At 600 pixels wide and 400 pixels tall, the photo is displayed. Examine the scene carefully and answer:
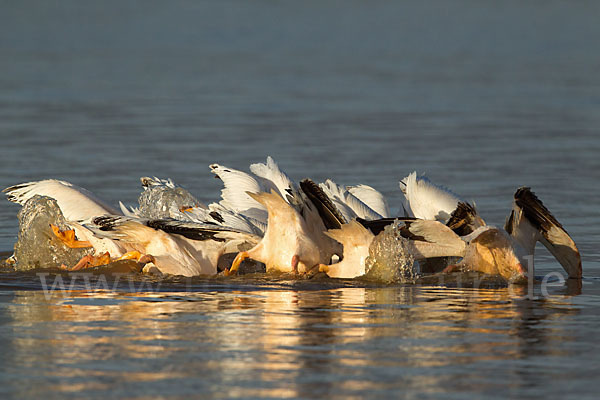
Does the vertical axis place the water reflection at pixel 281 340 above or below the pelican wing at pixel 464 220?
below

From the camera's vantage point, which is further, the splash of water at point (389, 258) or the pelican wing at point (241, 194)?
the pelican wing at point (241, 194)

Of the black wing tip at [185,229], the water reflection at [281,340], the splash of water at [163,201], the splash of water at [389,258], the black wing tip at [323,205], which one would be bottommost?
the water reflection at [281,340]

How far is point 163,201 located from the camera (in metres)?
11.2

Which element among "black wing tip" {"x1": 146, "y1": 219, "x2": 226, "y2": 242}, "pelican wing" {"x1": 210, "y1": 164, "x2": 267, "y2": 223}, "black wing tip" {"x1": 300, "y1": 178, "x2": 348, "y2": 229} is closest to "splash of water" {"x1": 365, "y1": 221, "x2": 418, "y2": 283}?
"black wing tip" {"x1": 300, "y1": 178, "x2": 348, "y2": 229}

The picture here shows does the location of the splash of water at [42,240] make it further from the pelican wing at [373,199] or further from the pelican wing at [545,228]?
the pelican wing at [545,228]

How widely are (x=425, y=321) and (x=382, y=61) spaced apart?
30358 millimetres

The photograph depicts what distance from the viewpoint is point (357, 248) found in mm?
9562

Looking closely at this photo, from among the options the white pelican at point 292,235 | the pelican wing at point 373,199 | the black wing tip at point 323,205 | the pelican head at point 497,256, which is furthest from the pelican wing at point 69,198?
the pelican head at point 497,256

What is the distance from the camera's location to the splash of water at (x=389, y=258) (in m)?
9.30

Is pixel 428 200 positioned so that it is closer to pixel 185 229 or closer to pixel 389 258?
pixel 389 258

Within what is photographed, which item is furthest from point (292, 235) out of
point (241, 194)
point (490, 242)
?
point (490, 242)

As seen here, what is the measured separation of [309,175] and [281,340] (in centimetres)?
875

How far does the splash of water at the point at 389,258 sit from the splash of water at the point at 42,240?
105 inches

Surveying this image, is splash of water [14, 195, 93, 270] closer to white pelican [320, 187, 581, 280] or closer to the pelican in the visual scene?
the pelican
